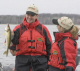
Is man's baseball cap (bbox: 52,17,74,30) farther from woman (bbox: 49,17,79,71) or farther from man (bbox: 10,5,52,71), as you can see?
man (bbox: 10,5,52,71)

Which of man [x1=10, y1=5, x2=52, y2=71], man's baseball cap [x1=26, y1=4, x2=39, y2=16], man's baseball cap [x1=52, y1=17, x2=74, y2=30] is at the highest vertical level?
man's baseball cap [x1=26, y1=4, x2=39, y2=16]

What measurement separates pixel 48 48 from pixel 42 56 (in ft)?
0.97

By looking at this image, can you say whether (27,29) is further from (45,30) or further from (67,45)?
(67,45)

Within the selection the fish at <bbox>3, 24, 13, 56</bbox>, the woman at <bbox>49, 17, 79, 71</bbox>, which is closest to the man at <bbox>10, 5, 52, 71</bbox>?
the fish at <bbox>3, 24, 13, 56</bbox>

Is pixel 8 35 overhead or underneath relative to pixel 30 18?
underneath

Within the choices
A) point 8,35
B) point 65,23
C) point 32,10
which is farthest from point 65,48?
point 32,10

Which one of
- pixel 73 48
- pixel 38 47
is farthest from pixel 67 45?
pixel 38 47

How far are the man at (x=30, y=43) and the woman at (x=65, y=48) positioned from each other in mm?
978

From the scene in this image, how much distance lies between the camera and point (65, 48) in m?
5.62

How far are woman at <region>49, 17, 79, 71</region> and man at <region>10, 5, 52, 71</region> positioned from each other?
98cm

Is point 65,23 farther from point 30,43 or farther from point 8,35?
point 8,35

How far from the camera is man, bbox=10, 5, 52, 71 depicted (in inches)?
269

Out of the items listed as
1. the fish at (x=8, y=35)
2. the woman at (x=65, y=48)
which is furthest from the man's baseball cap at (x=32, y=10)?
the woman at (x=65, y=48)

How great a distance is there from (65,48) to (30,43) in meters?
1.37
